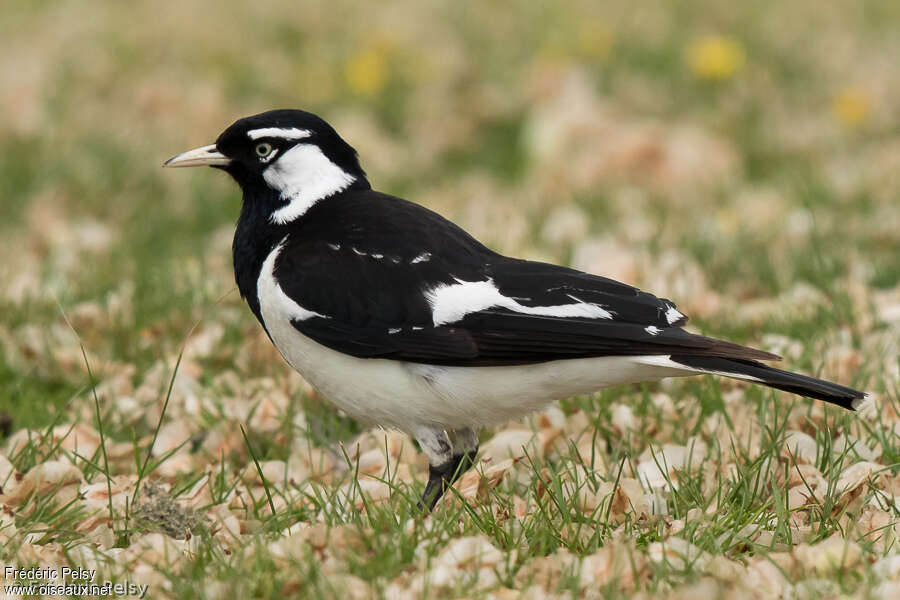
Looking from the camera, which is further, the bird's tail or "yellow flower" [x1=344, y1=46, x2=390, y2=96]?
"yellow flower" [x1=344, y1=46, x2=390, y2=96]

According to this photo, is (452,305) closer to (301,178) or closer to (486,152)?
(301,178)

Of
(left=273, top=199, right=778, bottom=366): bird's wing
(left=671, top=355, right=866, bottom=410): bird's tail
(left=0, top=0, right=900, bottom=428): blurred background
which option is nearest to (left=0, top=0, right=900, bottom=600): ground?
(left=0, top=0, right=900, bottom=428): blurred background

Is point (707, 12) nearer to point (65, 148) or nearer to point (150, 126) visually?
point (150, 126)

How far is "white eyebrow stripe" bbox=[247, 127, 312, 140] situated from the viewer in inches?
178

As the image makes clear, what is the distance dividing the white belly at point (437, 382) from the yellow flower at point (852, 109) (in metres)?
6.17

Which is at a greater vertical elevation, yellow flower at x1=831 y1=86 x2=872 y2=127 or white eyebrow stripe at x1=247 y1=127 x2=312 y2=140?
yellow flower at x1=831 y1=86 x2=872 y2=127

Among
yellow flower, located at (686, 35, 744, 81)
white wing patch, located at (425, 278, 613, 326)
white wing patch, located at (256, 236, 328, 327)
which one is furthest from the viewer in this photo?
yellow flower, located at (686, 35, 744, 81)

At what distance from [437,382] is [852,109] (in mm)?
6509

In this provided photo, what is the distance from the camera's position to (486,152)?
10242 millimetres

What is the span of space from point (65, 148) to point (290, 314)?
5.79 metres

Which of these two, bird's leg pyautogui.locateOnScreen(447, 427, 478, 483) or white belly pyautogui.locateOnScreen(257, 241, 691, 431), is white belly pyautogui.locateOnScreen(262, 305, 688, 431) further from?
bird's leg pyautogui.locateOnScreen(447, 427, 478, 483)

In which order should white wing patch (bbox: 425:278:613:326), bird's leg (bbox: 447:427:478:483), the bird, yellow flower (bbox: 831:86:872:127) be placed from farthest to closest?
yellow flower (bbox: 831:86:872:127) < bird's leg (bbox: 447:427:478:483) < white wing patch (bbox: 425:278:613:326) < the bird

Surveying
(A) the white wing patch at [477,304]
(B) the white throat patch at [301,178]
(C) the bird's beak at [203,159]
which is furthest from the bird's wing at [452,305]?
(C) the bird's beak at [203,159]

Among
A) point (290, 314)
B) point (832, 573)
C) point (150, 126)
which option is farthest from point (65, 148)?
point (832, 573)
